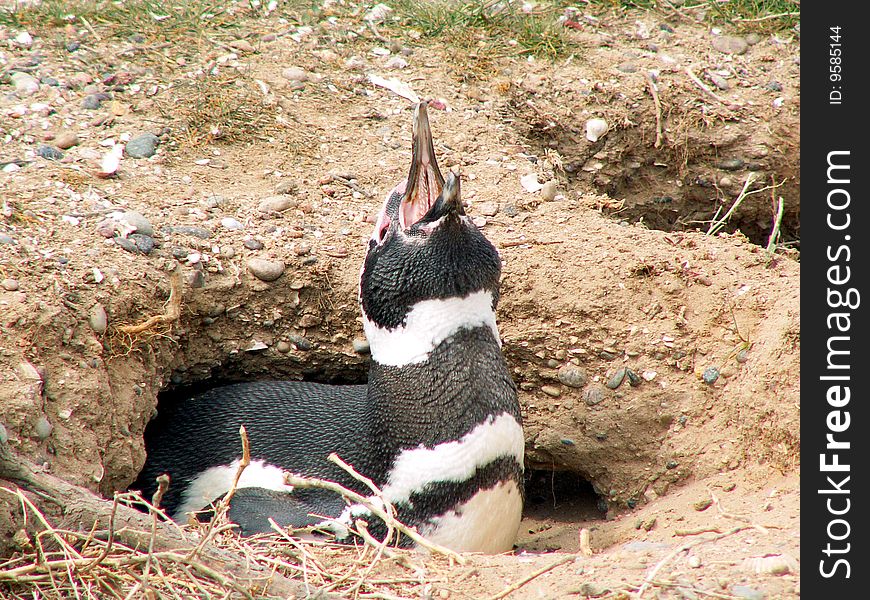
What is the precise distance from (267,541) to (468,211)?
1.76 metres

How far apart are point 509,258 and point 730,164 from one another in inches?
63.9

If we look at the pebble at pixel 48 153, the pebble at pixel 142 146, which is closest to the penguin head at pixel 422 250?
the pebble at pixel 142 146

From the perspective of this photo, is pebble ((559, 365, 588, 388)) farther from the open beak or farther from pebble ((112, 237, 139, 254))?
pebble ((112, 237, 139, 254))

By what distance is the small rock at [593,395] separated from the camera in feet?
12.0

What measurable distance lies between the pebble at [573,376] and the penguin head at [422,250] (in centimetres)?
78

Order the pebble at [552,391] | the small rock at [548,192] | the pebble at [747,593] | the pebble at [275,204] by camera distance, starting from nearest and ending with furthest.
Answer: the pebble at [747,593] < the pebble at [552,391] < the pebble at [275,204] < the small rock at [548,192]

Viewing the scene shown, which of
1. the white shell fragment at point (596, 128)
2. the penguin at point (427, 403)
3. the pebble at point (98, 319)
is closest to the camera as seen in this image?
the penguin at point (427, 403)

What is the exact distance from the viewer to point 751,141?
4.80 m

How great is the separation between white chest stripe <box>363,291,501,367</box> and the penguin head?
2 cm

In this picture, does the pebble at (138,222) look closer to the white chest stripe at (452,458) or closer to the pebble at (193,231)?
the pebble at (193,231)

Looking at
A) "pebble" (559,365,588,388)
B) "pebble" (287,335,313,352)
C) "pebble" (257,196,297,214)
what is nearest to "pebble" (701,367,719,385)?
"pebble" (559,365,588,388)

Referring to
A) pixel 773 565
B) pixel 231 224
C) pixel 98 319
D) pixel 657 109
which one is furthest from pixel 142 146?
pixel 773 565

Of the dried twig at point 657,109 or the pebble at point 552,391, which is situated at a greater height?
the dried twig at point 657,109
